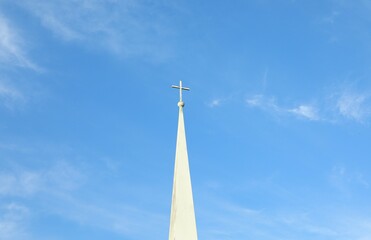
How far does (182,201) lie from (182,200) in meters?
0.09

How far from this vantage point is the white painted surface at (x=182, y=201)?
47938mm

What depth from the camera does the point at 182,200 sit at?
49.4 meters

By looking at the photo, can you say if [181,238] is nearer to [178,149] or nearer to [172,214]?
[172,214]

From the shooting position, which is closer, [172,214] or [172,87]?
[172,214]

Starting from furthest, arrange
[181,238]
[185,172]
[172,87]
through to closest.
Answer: [172,87] → [185,172] → [181,238]

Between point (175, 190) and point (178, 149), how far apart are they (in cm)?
346

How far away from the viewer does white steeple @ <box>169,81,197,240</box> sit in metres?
47.9

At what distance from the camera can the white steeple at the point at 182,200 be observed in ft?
157

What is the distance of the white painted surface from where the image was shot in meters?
47.9

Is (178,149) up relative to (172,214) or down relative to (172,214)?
up

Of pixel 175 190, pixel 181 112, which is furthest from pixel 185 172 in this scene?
pixel 181 112

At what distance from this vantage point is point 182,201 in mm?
49375

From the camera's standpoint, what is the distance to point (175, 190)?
50156mm

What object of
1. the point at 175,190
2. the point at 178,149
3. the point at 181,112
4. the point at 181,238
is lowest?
the point at 181,238
